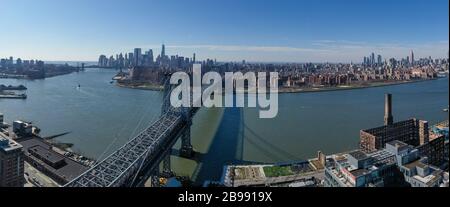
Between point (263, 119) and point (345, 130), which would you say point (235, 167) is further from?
point (263, 119)

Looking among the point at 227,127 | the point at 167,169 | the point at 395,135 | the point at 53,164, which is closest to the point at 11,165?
the point at 53,164

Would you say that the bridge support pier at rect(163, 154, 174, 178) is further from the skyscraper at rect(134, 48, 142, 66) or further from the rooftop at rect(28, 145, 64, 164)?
the skyscraper at rect(134, 48, 142, 66)

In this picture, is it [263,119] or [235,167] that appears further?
[263,119]

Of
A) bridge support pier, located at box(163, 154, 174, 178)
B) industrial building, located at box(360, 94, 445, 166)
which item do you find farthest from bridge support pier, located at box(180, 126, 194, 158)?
industrial building, located at box(360, 94, 445, 166)

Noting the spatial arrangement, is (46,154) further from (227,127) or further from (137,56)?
(137,56)

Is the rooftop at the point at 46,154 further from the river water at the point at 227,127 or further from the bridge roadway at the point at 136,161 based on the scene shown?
the bridge roadway at the point at 136,161
